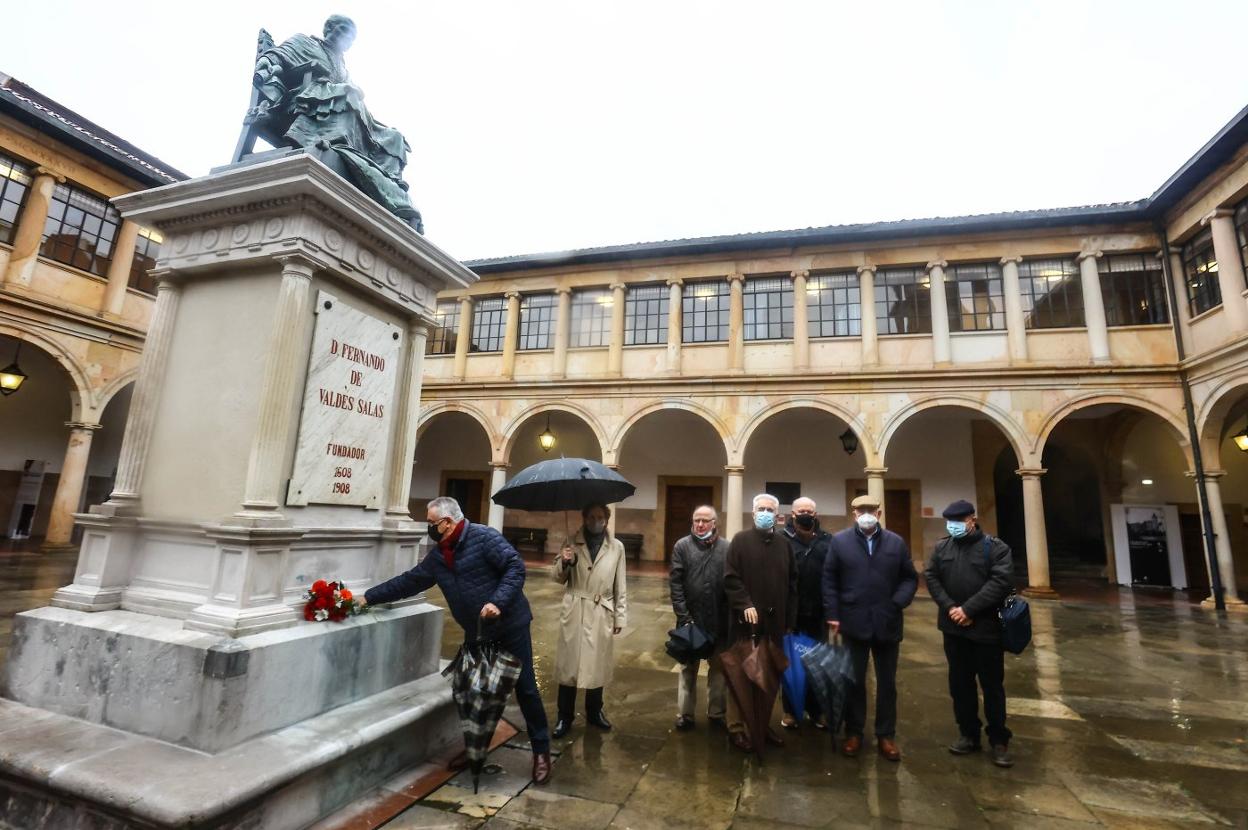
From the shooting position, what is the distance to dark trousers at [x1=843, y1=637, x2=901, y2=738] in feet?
12.0

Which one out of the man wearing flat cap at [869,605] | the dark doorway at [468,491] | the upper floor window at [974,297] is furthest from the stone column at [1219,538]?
the dark doorway at [468,491]

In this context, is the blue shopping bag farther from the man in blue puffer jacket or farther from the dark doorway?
the dark doorway

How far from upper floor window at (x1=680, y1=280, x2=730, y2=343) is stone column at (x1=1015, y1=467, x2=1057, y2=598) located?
728cm

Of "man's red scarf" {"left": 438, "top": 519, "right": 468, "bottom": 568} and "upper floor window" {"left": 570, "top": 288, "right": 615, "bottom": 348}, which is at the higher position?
"upper floor window" {"left": 570, "top": 288, "right": 615, "bottom": 348}

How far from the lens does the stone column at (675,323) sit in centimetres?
1463

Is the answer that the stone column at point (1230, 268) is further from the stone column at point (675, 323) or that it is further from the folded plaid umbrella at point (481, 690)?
the folded plaid umbrella at point (481, 690)

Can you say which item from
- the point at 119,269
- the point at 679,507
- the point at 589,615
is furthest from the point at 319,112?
the point at 679,507

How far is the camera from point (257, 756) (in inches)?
100

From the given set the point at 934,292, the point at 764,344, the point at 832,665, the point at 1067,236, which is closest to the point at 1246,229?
the point at 1067,236

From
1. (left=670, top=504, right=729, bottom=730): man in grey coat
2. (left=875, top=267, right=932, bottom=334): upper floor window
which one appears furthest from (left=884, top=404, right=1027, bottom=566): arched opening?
(left=670, top=504, right=729, bottom=730): man in grey coat

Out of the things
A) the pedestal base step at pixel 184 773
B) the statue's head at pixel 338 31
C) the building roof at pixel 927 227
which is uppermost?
the building roof at pixel 927 227

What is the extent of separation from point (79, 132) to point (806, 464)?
1827 centimetres

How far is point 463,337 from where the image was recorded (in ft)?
54.3

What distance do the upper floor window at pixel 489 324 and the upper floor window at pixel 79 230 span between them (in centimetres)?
790
